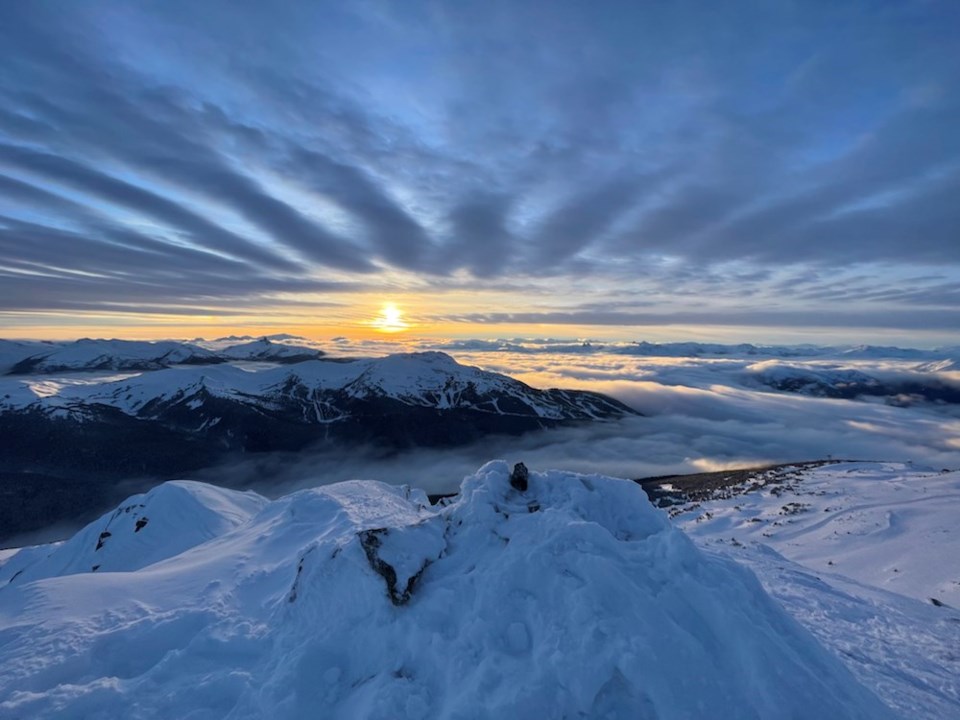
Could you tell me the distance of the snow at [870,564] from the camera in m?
10.8

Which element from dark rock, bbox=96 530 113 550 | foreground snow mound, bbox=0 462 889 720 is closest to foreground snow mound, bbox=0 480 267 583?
dark rock, bbox=96 530 113 550

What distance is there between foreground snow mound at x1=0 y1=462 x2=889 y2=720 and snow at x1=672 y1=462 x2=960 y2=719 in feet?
12.6

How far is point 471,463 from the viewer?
170m

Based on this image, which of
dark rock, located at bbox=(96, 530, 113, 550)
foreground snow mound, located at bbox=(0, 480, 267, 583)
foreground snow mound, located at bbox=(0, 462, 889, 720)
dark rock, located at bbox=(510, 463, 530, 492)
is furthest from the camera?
dark rock, located at bbox=(96, 530, 113, 550)

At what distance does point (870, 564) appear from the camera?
808 inches

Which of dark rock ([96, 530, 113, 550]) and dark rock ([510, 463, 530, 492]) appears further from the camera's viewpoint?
dark rock ([96, 530, 113, 550])

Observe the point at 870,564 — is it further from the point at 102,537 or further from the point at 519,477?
the point at 102,537

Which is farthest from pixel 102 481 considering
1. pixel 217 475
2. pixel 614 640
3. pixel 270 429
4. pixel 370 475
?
pixel 614 640

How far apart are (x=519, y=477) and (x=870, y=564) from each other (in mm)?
18670

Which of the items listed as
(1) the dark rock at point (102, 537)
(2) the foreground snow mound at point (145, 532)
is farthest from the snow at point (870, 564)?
(1) the dark rock at point (102, 537)

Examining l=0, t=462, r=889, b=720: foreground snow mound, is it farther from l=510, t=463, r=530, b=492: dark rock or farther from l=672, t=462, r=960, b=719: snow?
l=672, t=462, r=960, b=719: snow

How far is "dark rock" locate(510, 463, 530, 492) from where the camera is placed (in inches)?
567

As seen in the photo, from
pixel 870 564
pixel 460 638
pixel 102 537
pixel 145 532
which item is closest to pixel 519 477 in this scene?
pixel 460 638

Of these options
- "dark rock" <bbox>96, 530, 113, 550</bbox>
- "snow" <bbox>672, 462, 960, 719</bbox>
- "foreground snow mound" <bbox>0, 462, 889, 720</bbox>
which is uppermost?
"foreground snow mound" <bbox>0, 462, 889, 720</bbox>
